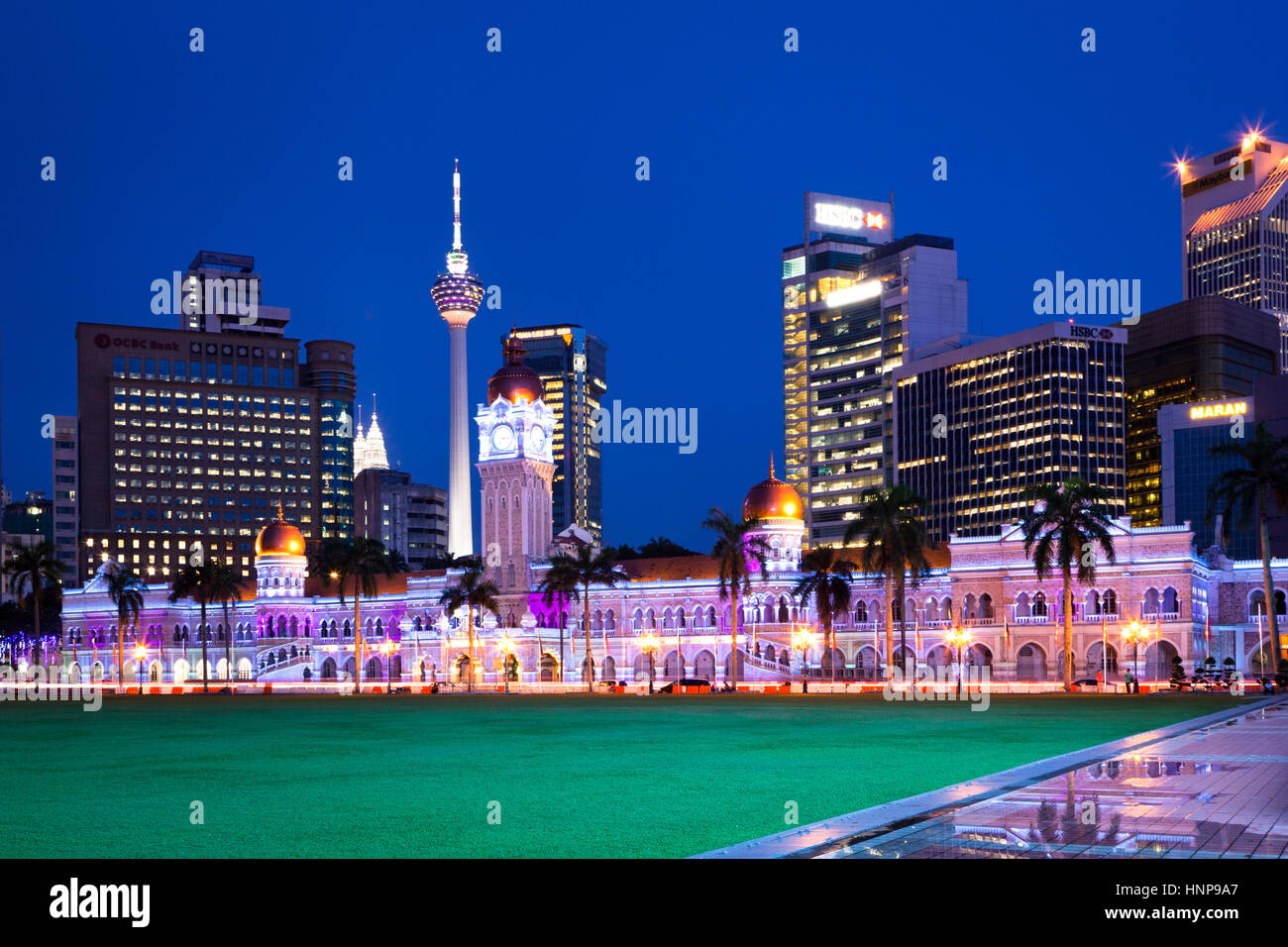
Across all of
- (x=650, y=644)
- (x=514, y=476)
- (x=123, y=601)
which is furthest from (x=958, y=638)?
(x=123, y=601)

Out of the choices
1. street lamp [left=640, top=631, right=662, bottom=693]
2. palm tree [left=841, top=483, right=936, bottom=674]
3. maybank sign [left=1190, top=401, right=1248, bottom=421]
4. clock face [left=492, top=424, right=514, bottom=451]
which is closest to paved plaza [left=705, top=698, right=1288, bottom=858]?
palm tree [left=841, top=483, right=936, bottom=674]

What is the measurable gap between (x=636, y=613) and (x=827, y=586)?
25340mm

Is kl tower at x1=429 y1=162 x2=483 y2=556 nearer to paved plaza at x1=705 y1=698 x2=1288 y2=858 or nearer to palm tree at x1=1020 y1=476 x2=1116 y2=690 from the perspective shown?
palm tree at x1=1020 y1=476 x2=1116 y2=690

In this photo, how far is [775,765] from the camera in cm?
2906

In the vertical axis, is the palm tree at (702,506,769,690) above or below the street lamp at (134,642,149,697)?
above

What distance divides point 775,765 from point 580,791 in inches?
236

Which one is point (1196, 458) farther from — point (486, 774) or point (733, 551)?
point (486, 774)

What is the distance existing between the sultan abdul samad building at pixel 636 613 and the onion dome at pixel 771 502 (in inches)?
6.4

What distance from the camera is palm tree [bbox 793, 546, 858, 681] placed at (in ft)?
312

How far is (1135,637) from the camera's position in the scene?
86.2 meters

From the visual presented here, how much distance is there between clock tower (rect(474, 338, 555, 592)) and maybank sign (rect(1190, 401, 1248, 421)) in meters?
89.5

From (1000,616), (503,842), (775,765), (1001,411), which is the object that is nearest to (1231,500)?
(1000,616)

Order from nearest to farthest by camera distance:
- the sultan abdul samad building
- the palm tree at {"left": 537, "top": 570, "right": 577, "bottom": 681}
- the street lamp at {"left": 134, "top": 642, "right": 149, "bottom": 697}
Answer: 1. the sultan abdul samad building
2. the palm tree at {"left": 537, "top": 570, "right": 577, "bottom": 681}
3. the street lamp at {"left": 134, "top": 642, "right": 149, "bottom": 697}
